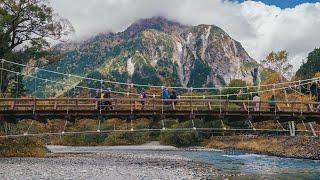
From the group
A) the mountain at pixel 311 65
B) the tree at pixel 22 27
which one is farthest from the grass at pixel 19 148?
the mountain at pixel 311 65

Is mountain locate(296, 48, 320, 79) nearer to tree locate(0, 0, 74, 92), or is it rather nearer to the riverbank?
the riverbank

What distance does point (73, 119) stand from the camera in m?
42.3

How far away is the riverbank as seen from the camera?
56.7m

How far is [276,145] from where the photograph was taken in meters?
66.6

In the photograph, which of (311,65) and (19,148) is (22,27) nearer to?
(19,148)

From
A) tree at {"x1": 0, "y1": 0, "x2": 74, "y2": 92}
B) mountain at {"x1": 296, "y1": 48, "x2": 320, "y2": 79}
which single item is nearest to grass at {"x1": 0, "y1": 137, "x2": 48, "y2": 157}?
tree at {"x1": 0, "y1": 0, "x2": 74, "y2": 92}

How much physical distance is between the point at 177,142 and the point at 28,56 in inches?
1735

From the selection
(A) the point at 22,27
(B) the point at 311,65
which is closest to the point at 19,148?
(A) the point at 22,27

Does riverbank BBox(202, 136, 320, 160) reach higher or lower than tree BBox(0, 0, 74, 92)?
lower

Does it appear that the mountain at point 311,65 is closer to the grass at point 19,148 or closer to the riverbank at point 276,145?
the riverbank at point 276,145

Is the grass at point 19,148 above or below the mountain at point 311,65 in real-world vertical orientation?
below

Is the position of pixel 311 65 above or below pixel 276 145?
above

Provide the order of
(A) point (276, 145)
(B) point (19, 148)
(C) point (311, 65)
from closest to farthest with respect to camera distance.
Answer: (B) point (19, 148) < (A) point (276, 145) < (C) point (311, 65)

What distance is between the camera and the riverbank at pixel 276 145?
56.7 m
